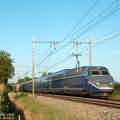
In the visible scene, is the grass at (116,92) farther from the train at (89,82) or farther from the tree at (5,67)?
the tree at (5,67)

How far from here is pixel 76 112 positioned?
18.1m

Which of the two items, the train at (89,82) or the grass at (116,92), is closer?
the train at (89,82)

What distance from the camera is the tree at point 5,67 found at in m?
76.0

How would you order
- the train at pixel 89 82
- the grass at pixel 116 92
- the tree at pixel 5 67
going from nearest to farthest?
the train at pixel 89 82 < the grass at pixel 116 92 < the tree at pixel 5 67

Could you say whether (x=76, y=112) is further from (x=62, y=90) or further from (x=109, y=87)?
(x=62, y=90)

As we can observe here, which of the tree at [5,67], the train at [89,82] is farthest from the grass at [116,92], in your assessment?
the tree at [5,67]

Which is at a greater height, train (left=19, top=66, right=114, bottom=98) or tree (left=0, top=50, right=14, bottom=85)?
tree (left=0, top=50, right=14, bottom=85)

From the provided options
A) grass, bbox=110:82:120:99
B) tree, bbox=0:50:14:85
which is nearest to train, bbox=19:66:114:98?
grass, bbox=110:82:120:99

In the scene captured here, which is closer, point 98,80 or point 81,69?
point 98,80

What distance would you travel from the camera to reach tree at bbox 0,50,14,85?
76000mm

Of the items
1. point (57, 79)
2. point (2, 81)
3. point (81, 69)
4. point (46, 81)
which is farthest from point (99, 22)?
point (2, 81)

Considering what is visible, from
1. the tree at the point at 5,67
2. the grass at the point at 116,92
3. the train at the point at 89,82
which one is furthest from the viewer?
the tree at the point at 5,67

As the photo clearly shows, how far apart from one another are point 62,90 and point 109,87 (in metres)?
11.6

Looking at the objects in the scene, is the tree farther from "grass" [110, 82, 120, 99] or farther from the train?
"grass" [110, 82, 120, 99]
